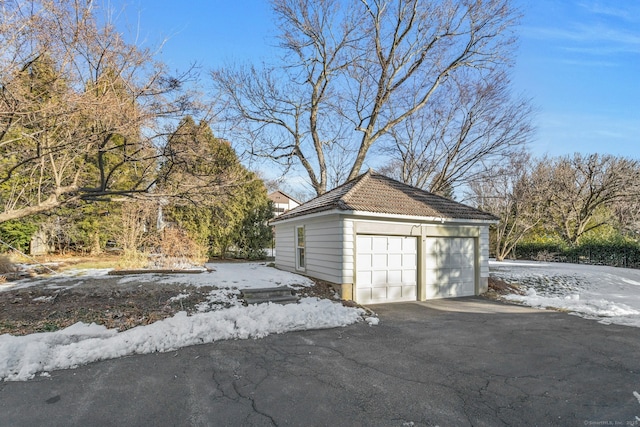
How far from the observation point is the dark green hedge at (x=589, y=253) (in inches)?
634

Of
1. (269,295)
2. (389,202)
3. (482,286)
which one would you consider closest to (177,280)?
(269,295)

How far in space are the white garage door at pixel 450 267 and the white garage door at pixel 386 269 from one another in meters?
0.56

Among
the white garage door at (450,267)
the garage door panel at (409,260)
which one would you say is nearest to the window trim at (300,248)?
the garage door panel at (409,260)

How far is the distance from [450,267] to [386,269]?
7.43 feet

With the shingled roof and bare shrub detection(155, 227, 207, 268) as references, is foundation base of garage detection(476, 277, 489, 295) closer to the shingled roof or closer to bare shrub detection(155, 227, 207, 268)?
the shingled roof

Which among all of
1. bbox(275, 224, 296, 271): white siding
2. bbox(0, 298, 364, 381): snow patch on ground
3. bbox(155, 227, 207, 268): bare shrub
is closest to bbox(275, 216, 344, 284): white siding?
bbox(275, 224, 296, 271): white siding

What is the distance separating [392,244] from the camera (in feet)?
29.2

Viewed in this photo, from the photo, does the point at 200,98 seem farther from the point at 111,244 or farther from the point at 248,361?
the point at 111,244

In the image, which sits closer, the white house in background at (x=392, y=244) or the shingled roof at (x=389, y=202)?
the white house in background at (x=392, y=244)

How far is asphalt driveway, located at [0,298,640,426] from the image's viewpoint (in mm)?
3047

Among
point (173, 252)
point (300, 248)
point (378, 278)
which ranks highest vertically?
point (300, 248)

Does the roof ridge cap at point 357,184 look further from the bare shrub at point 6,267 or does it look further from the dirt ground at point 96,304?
the bare shrub at point 6,267

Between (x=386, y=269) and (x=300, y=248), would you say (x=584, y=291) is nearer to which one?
(x=386, y=269)

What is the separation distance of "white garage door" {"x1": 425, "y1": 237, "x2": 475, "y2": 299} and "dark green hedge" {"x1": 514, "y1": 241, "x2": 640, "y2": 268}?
11.9m
